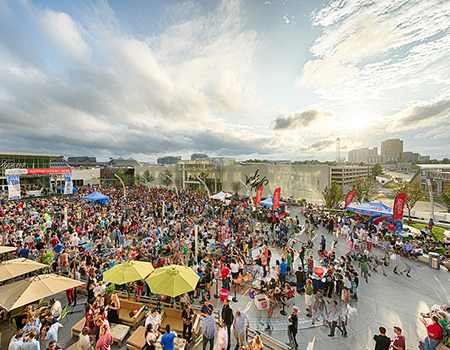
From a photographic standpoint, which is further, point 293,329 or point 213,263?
point 213,263

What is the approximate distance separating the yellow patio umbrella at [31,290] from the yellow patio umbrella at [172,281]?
9.47 ft

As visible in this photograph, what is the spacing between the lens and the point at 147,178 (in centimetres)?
5112

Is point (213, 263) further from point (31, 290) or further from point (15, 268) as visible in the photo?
point (15, 268)

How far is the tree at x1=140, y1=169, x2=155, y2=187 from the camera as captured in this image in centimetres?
5109

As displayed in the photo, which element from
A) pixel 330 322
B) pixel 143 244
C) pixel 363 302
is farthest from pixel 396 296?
pixel 143 244

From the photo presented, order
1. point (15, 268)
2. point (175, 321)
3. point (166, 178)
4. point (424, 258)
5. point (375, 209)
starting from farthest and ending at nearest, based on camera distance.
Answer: point (166, 178), point (375, 209), point (424, 258), point (15, 268), point (175, 321)

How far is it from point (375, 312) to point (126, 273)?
9.54 metres

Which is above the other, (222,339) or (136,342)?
(222,339)

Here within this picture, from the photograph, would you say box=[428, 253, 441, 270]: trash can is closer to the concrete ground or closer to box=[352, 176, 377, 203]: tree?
the concrete ground

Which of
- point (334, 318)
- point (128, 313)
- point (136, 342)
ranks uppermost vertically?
point (136, 342)

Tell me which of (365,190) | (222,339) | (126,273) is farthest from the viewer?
(365,190)

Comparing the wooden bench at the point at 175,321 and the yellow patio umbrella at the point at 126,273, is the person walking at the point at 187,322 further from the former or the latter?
the yellow patio umbrella at the point at 126,273

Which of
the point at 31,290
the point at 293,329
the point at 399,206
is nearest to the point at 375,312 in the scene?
the point at 293,329

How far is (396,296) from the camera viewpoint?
28.8ft
